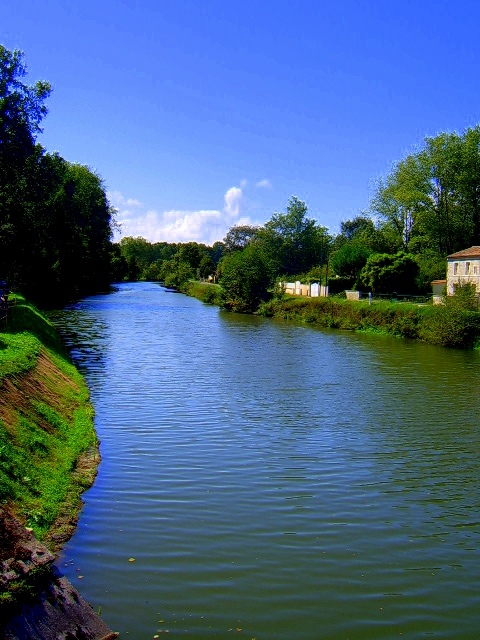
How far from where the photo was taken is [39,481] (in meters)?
11.8

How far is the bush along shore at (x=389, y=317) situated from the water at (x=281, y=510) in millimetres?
19644

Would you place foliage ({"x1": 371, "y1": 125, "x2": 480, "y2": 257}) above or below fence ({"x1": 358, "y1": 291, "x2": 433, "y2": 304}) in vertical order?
above

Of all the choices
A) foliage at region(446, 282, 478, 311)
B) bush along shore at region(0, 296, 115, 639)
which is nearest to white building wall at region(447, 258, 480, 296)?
foliage at region(446, 282, 478, 311)

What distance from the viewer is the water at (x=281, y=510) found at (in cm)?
863

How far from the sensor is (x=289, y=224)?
115000 millimetres

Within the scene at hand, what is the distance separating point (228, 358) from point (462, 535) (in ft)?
80.9

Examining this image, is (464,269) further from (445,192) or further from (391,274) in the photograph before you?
(445,192)

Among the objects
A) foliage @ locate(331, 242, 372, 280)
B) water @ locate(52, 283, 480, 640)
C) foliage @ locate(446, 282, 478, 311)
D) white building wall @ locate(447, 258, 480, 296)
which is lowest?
water @ locate(52, 283, 480, 640)

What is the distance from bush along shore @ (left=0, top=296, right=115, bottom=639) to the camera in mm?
7164

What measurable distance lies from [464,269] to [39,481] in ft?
169

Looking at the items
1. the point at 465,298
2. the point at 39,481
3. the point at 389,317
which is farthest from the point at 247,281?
the point at 39,481

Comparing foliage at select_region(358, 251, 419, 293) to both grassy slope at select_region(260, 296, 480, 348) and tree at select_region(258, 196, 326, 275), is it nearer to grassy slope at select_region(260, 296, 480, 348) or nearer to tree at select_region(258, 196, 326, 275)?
grassy slope at select_region(260, 296, 480, 348)

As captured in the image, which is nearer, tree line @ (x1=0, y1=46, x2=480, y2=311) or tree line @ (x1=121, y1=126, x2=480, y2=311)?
tree line @ (x1=0, y1=46, x2=480, y2=311)

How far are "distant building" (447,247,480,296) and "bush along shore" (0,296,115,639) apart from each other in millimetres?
40596
